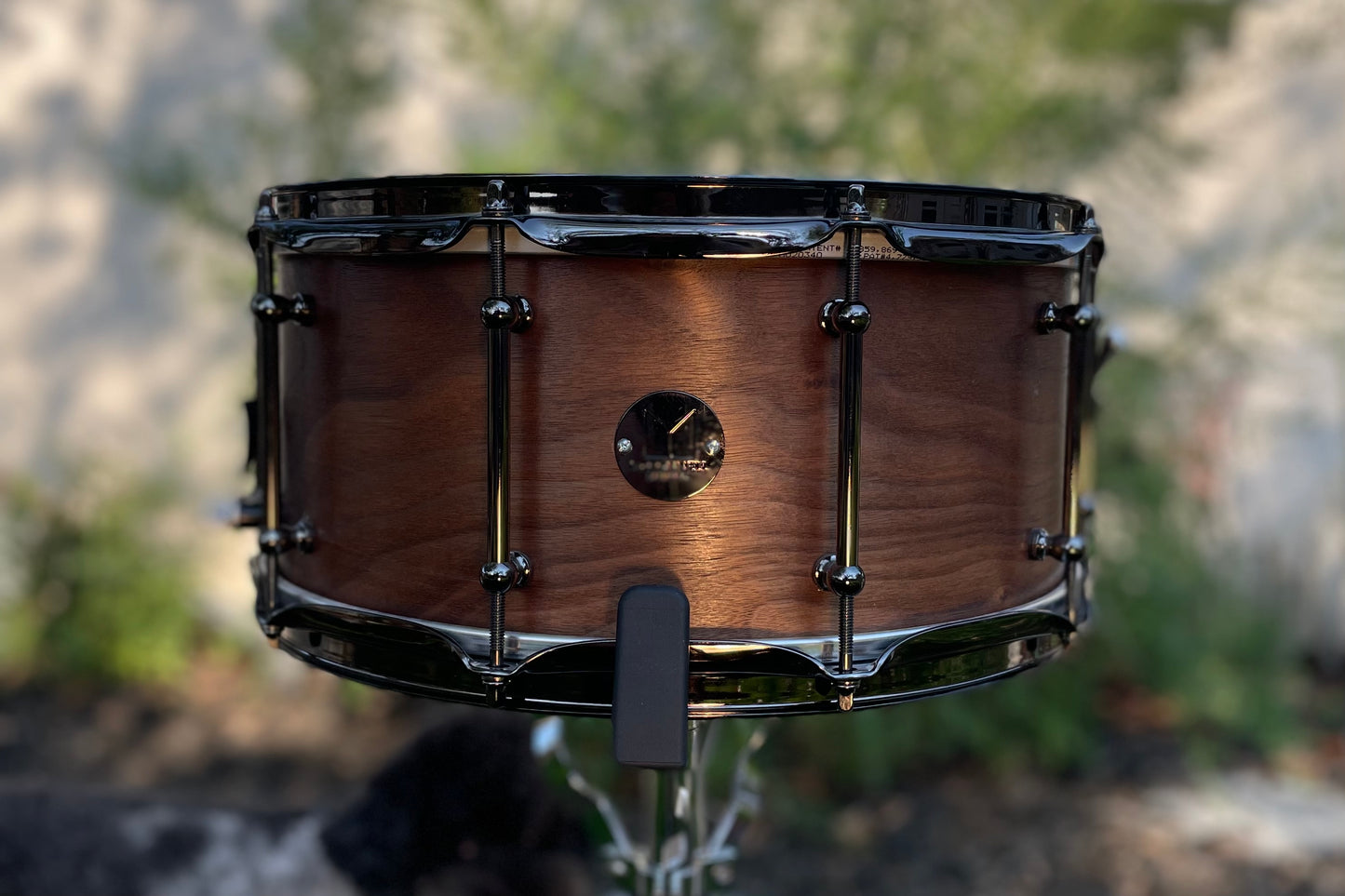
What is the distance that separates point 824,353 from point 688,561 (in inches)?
8.7

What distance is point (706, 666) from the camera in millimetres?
918

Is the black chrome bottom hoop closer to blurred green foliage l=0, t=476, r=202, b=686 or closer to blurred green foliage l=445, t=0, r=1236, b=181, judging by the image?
blurred green foliage l=445, t=0, r=1236, b=181

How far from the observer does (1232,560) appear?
263 cm

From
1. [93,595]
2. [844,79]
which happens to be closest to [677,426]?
[844,79]

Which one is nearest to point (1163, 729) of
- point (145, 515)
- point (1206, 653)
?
point (1206, 653)

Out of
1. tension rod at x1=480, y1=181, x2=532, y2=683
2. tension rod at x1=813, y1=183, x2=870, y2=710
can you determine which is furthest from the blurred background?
tension rod at x1=813, y1=183, x2=870, y2=710

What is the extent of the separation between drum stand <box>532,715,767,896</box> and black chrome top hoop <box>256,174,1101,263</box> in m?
0.62

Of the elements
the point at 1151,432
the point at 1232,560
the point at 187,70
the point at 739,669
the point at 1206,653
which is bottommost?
the point at 1206,653

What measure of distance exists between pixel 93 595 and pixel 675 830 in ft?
7.77

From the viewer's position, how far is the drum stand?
1281mm

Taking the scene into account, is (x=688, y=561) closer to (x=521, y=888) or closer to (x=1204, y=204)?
(x=521, y=888)

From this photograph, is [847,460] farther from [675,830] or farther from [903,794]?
[903,794]

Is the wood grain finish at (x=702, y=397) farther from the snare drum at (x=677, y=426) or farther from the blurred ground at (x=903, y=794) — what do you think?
the blurred ground at (x=903, y=794)

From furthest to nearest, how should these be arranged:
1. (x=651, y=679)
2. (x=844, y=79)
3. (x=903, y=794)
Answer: (x=903, y=794) < (x=844, y=79) < (x=651, y=679)
